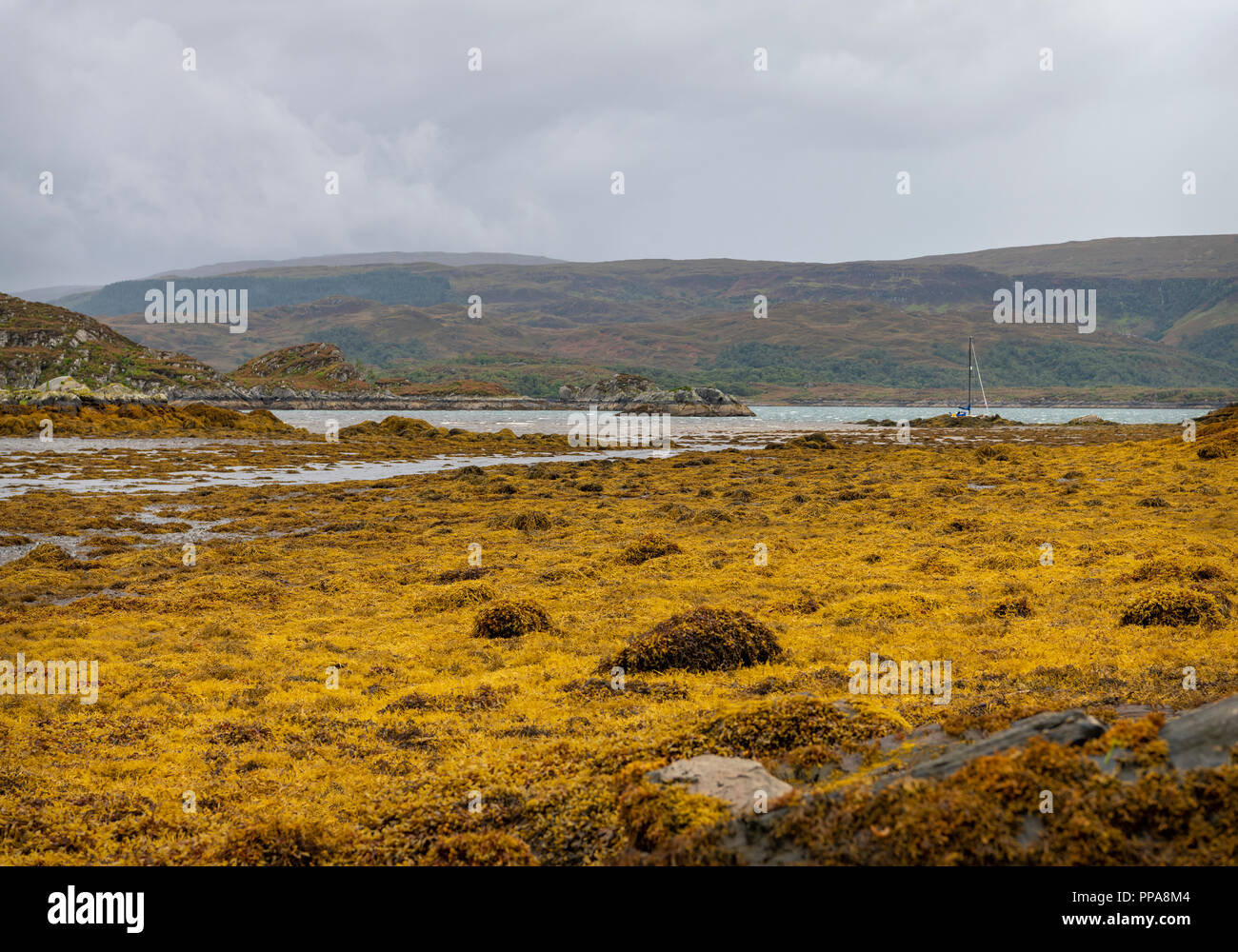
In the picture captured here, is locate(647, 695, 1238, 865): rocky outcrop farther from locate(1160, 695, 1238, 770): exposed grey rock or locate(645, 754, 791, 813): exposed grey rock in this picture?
locate(645, 754, 791, 813): exposed grey rock

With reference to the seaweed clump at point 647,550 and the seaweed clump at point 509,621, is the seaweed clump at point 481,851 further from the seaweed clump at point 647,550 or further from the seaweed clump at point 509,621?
the seaweed clump at point 647,550

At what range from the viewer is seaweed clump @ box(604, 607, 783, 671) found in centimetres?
1382

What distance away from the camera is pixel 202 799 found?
9414 mm

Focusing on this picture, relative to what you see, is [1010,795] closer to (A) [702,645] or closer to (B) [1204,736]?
(B) [1204,736]

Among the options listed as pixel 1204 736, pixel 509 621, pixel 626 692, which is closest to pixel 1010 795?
pixel 1204 736

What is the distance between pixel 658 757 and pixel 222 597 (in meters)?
15.6

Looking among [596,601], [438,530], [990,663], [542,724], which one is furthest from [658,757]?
[438,530]

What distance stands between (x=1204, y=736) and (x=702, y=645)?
8.37 meters

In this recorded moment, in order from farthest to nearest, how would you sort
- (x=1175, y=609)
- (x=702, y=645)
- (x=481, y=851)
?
1. (x=1175, y=609)
2. (x=702, y=645)
3. (x=481, y=851)

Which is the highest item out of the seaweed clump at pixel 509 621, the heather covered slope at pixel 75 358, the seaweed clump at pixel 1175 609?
the heather covered slope at pixel 75 358

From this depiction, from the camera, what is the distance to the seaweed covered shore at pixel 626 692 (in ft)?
21.2

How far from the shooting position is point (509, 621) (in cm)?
1675

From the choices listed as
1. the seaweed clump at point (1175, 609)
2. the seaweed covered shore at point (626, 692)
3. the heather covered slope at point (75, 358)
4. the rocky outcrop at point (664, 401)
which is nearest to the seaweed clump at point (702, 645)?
the seaweed covered shore at point (626, 692)

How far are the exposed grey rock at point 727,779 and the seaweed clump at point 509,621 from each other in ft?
28.3
